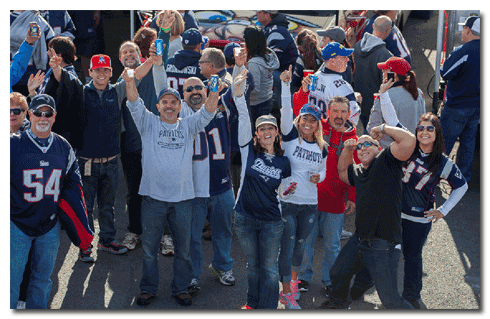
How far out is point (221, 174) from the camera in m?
5.46

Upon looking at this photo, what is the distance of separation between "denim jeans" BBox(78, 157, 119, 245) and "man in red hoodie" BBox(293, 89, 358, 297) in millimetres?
2077

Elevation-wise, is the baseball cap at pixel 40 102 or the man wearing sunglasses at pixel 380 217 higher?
the baseball cap at pixel 40 102

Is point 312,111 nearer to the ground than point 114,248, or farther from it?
farther from it

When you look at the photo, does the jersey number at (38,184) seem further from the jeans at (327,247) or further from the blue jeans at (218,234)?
the jeans at (327,247)

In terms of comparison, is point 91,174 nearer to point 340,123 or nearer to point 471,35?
point 340,123

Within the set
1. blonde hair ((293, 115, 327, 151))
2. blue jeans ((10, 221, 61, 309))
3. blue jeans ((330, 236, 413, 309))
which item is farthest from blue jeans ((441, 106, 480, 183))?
blue jeans ((10, 221, 61, 309))

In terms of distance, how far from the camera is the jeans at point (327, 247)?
17.5 ft

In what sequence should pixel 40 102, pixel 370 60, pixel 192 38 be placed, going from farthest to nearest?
pixel 370 60, pixel 192 38, pixel 40 102

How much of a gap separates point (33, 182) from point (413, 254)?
321 cm

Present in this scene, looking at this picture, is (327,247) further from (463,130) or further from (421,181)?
(463,130)

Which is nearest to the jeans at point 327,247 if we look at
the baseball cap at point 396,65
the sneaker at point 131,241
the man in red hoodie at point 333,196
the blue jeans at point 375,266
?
the man in red hoodie at point 333,196

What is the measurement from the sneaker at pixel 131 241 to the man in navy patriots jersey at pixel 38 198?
1379 mm

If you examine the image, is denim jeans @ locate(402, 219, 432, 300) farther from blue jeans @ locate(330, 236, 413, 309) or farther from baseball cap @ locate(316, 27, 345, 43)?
baseball cap @ locate(316, 27, 345, 43)

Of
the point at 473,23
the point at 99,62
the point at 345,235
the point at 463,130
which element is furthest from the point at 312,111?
the point at 463,130
